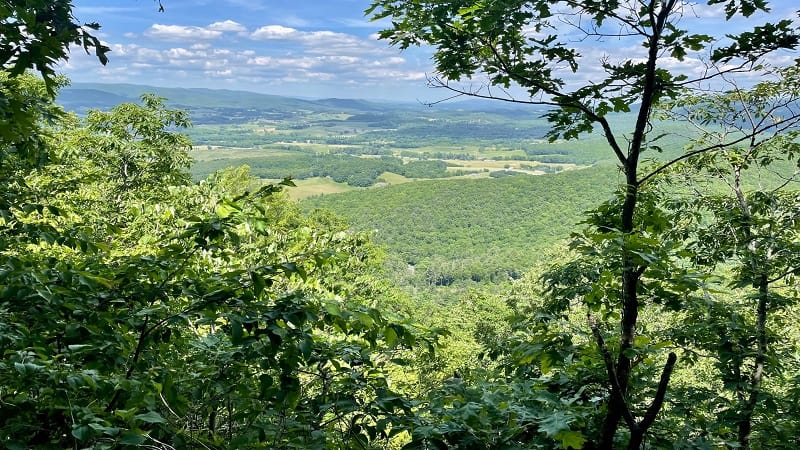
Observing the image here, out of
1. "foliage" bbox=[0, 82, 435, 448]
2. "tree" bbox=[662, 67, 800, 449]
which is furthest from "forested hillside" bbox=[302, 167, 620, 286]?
"foliage" bbox=[0, 82, 435, 448]

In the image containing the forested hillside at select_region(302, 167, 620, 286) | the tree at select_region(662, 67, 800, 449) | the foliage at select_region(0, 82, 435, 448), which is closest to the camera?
the foliage at select_region(0, 82, 435, 448)

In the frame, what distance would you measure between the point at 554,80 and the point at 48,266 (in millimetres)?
3201

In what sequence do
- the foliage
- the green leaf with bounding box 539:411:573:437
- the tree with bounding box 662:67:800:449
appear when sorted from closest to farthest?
the green leaf with bounding box 539:411:573:437
the foliage
the tree with bounding box 662:67:800:449

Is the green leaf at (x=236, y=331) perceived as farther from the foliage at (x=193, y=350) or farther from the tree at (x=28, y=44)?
the tree at (x=28, y=44)

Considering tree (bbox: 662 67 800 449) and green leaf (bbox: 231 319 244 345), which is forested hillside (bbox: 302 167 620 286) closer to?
tree (bbox: 662 67 800 449)

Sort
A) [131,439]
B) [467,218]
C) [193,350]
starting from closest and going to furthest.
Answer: [131,439] → [193,350] → [467,218]

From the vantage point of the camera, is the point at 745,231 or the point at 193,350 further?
the point at 745,231

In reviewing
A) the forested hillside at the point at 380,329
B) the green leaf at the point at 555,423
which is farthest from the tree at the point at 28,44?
the green leaf at the point at 555,423

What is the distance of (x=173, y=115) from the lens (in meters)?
17.5

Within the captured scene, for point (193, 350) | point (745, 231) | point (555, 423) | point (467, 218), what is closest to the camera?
point (555, 423)

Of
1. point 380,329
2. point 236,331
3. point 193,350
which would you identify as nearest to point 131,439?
point 236,331

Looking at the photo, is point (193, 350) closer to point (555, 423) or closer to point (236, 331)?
point (236, 331)

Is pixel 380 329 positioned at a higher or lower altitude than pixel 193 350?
higher

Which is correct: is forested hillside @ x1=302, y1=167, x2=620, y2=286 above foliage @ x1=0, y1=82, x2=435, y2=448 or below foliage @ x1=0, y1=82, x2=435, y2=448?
below
